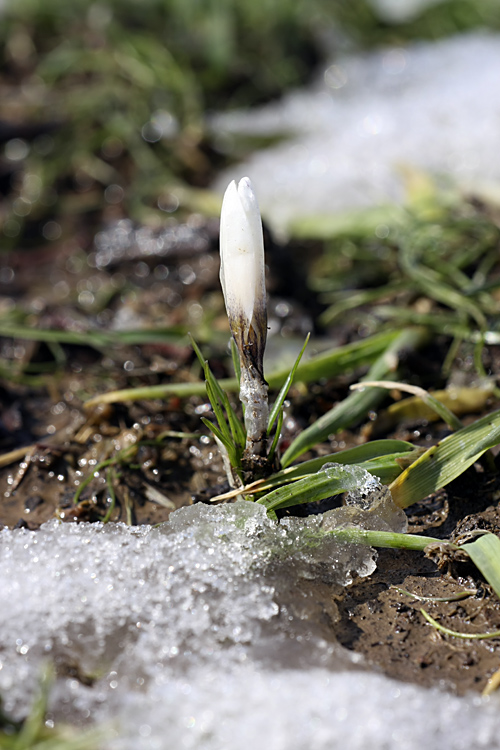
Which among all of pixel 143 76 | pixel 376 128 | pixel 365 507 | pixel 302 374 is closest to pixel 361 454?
pixel 365 507

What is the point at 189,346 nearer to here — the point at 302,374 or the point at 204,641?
the point at 302,374

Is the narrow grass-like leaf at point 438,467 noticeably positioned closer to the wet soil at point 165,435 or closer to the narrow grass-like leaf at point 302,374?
the wet soil at point 165,435

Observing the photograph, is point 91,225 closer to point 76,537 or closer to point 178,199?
point 178,199

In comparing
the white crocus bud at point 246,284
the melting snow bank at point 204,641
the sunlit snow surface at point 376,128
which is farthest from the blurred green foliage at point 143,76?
the melting snow bank at point 204,641

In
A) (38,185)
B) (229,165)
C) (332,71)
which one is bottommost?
(38,185)

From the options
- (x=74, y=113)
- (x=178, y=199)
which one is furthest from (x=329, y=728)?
(x=74, y=113)
